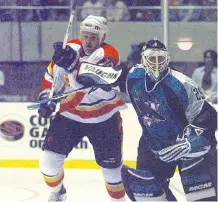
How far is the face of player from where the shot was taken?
4.01 m

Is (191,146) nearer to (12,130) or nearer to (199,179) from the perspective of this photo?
(199,179)

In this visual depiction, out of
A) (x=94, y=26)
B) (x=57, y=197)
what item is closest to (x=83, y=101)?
(x=94, y=26)

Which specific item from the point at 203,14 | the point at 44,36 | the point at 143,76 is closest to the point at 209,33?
the point at 203,14

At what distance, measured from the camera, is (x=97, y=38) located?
405 cm

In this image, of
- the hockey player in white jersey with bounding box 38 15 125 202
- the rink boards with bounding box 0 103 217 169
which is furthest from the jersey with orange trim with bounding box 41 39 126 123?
the rink boards with bounding box 0 103 217 169

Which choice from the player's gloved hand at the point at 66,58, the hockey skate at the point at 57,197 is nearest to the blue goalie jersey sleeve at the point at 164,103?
the player's gloved hand at the point at 66,58

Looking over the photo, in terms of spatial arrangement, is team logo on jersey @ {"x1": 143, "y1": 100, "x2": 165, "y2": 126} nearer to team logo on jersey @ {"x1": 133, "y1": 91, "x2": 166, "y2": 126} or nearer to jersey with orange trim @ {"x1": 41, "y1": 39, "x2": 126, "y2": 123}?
team logo on jersey @ {"x1": 133, "y1": 91, "x2": 166, "y2": 126}

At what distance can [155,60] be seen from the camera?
3314 millimetres

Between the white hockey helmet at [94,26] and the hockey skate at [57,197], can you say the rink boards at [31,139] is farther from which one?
the white hockey helmet at [94,26]

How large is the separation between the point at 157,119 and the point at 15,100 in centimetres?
221

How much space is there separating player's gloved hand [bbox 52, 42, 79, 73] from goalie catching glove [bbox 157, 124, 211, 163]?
750 mm

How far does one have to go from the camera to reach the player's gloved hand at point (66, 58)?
148 inches

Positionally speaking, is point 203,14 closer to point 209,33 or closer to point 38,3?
point 209,33

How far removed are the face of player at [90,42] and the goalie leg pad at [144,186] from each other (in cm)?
85
